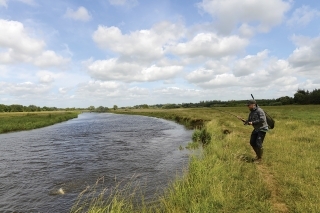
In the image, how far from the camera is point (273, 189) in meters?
8.15

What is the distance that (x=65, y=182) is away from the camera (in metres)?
12.8

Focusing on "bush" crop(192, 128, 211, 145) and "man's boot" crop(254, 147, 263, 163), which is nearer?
"man's boot" crop(254, 147, 263, 163)

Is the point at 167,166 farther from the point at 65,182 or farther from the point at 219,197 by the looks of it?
the point at 219,197

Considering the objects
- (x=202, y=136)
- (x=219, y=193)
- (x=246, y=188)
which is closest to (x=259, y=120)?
(x=246, y=188)

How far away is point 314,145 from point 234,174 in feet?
24.9

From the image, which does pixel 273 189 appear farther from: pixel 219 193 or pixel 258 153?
pixel 258 153

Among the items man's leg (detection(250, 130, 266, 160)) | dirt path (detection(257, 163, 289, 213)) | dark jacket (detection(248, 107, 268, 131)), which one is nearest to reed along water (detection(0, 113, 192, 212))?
dirt path (detection(257, 163, 289, 213))

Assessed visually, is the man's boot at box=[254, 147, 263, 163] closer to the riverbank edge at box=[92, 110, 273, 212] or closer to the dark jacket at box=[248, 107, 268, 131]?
the dark jacket at box=[248, 107, 268, 131]

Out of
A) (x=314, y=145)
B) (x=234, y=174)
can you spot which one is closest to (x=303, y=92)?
(x=314, y=145)

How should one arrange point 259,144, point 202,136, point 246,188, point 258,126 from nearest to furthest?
point 246,188 → point 259,144 → point 258,126 → point 202,136

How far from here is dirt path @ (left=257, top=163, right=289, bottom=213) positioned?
6832 mm

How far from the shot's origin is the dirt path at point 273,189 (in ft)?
22.4

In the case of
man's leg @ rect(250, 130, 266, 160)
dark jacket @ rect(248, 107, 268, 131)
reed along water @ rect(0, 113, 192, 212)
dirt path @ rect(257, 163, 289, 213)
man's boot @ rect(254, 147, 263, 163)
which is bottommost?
reed along water @ rect(0, 113, 192, 212)

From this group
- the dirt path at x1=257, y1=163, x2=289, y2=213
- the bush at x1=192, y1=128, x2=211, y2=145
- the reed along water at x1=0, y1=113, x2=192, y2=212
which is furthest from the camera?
the bush at x1=192, y1=128, x2=211, y2=145
